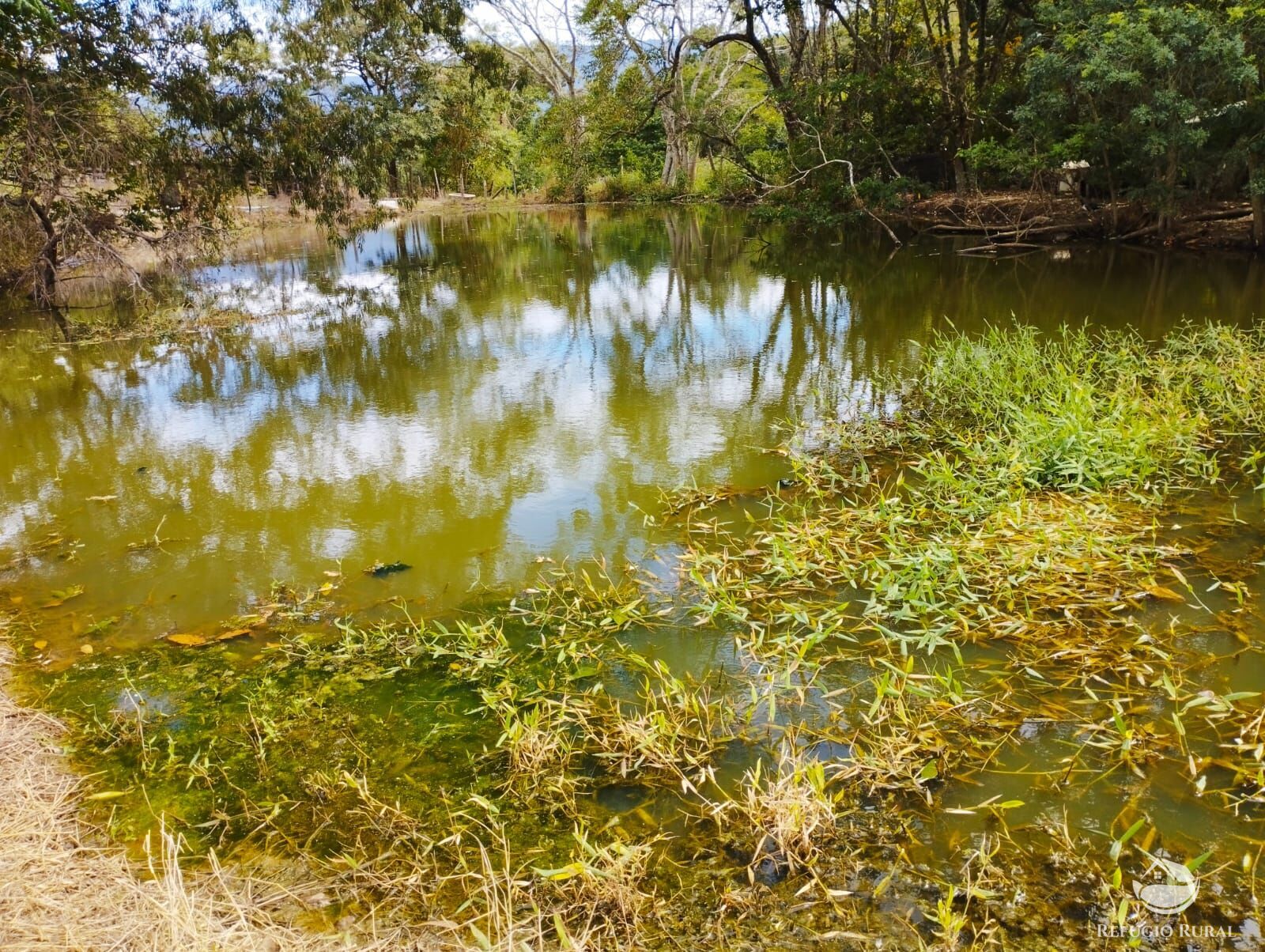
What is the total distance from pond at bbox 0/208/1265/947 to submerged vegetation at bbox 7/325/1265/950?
0.06 ft

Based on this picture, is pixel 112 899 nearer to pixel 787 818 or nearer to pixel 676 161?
pixel 787 818

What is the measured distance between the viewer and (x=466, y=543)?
13.1ft

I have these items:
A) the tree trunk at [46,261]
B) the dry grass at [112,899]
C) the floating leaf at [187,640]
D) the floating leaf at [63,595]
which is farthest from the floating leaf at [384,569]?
the tree trunk at [46,261]

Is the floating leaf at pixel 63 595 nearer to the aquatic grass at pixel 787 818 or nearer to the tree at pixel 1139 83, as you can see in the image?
the aquatic grass at pixel 787 818

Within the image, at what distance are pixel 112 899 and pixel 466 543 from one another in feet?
7.39

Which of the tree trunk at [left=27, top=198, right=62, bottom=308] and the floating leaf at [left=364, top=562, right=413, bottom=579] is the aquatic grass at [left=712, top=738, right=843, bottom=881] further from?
the tree trunk at [left=27, top=198, right=62, bottom=308]

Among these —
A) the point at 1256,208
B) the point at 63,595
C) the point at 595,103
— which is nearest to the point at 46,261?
the point at 63,595

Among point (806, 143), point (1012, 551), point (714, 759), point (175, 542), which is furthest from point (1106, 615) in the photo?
point (806, 143)

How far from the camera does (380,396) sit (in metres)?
6.56

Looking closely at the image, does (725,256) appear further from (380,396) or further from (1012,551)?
(1012,551)

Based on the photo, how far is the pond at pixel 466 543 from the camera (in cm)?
216

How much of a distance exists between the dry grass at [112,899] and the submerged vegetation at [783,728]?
118 mm

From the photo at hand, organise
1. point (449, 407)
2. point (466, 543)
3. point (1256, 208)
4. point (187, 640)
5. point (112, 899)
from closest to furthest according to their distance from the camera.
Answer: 1. point (112, 899)
2. point (187, 640)
3. point (466, 543)
4. point (449, 407)
5. point (1256, 208)

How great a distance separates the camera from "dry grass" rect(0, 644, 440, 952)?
172cm
